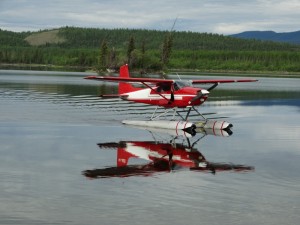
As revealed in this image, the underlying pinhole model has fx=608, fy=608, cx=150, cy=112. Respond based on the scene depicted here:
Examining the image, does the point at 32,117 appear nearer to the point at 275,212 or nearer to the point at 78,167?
the point at 78,167

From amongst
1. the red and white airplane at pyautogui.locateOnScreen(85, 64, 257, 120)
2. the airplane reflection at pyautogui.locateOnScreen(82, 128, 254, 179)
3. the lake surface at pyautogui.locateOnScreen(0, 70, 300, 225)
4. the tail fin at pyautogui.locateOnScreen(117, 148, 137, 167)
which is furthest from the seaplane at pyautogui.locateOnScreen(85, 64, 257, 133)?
the tail fin at pyautogui.locateOnScreen(117, 148, 137, 167)

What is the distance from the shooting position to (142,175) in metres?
10.5

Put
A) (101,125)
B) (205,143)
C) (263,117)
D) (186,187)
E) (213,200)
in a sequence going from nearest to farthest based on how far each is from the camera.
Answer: (213,200)
(186,187)
(205,143)
(101,125)
(263,117)

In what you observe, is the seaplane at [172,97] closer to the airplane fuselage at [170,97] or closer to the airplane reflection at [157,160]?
the airplane fuselage at [170,97]

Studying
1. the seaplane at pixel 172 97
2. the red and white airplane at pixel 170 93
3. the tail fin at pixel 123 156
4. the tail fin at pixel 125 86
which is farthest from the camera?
the tail fin at pixel 125 86

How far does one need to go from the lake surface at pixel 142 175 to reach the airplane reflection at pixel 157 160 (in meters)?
0.02

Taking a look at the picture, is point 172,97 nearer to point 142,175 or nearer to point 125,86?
point 125,86

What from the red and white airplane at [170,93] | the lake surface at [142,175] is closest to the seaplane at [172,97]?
the red and white airplane at [170,93]

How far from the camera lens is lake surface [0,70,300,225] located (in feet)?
26.1

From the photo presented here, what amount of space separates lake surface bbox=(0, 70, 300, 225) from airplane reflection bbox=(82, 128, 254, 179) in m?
0.02

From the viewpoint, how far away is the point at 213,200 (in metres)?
8.79

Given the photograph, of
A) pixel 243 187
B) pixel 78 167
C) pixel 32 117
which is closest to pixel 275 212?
pixel 243 187

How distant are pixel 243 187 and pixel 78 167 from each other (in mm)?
3104

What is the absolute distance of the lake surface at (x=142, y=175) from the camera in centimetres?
796
